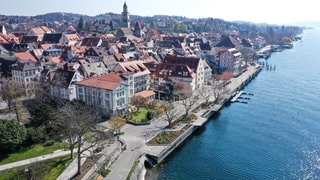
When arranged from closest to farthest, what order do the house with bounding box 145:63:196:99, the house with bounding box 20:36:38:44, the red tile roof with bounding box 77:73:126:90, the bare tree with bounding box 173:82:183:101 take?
the red tile roof with bounding box 77:73:126:90, the bare tree with bounding box 173:82:183:101, the house with bounding box 145:63:196:99, the house with bounding box 20:36:38:44

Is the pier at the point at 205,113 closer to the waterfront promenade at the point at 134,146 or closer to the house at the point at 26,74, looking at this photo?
the waterfront promenade at the point at 134,146

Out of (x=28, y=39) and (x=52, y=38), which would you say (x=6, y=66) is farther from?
(x=52, y=38)

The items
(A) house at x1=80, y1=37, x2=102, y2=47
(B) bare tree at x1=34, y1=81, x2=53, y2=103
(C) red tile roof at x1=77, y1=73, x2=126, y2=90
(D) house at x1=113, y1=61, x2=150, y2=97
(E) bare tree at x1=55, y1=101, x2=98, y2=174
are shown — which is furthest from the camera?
(A) house at x1=80, y1=37, x2=102, y2=47

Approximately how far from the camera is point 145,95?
223 feet

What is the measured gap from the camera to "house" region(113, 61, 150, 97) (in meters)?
69.1

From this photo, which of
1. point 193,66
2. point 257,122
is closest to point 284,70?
point 193,66

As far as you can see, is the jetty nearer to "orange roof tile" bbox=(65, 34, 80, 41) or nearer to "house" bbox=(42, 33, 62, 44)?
"orange roof tile" bbox=(65, 34, 80, 41)

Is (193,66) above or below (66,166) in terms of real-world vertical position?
above

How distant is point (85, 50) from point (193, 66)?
37.8 metres

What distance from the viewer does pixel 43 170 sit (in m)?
38.3

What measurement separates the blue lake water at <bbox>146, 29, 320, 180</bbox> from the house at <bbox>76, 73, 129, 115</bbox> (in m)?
15.4

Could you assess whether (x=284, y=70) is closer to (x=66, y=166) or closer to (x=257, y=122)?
(x=257, y=122)

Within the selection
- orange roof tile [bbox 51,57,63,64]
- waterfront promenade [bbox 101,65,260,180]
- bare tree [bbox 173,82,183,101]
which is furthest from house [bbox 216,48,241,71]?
orange roof tile [bbox 51,57,63,64]

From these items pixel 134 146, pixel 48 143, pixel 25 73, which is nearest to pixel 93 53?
pixel 25 73
